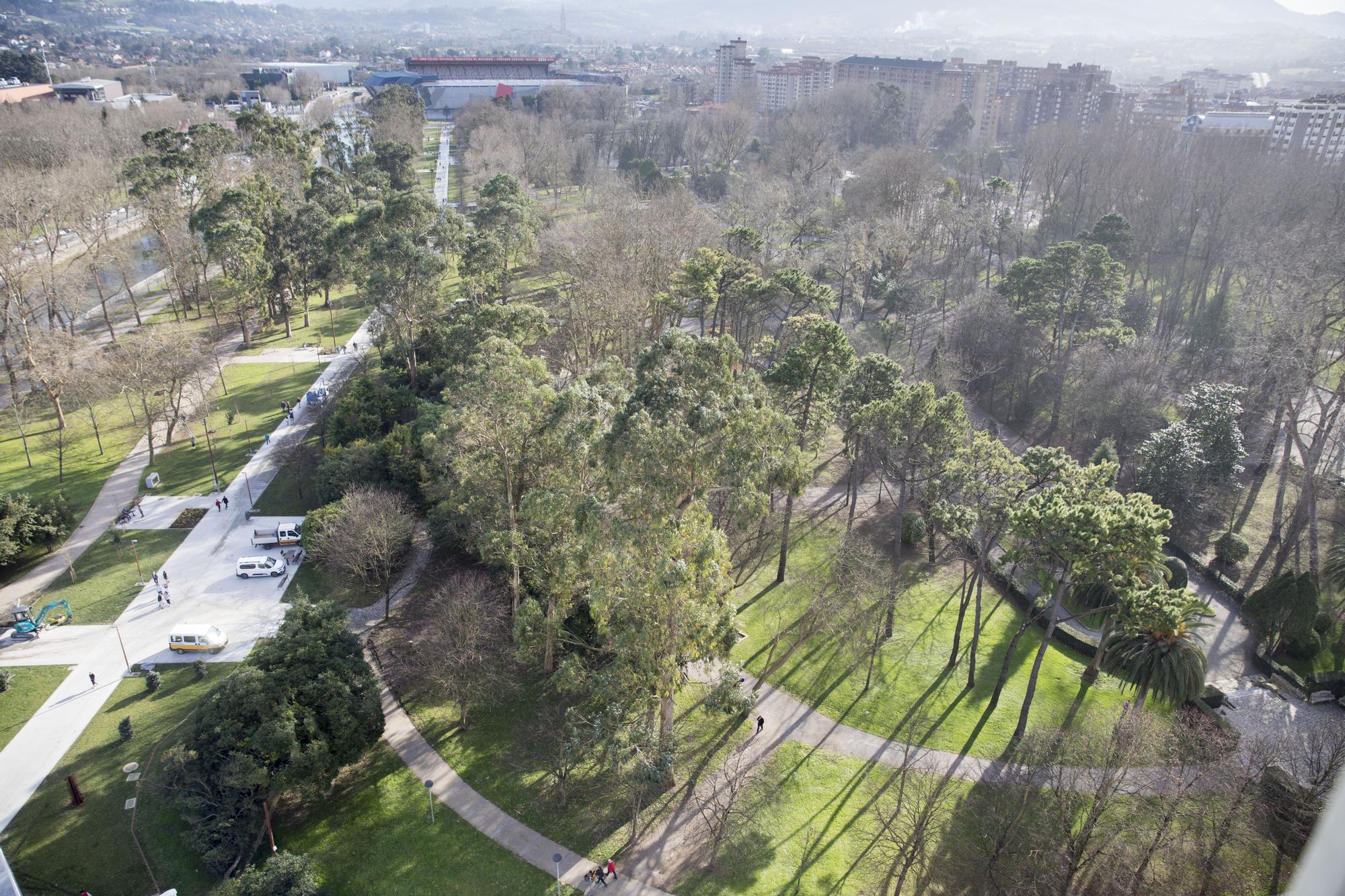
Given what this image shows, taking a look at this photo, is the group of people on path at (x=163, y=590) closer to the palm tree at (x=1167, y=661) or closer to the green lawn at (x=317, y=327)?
the green lawn at (x=317, y=327)

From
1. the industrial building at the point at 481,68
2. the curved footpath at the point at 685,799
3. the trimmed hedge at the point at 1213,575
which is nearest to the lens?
the curved footpath at the point at 685,799

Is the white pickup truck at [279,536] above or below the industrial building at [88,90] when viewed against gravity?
below

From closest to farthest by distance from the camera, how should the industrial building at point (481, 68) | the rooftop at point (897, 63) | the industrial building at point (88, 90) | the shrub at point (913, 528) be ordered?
the shrub at point (913, 528) < the industrial building at point (88, 90) < the rooftop at point (897, 63) < the industrial building at point (481, 68)

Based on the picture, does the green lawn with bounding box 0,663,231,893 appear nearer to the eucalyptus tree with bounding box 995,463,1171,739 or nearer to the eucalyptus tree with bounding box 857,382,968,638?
the eucalyptus tree with bounding box 857,382,968,638

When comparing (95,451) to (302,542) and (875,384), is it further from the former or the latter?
(875,384)

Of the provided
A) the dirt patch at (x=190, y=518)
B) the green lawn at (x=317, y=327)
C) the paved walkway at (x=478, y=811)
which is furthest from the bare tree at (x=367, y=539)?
the green lawn at (x=317, y=327)

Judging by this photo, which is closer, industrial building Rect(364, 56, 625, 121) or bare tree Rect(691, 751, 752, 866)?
bare tree Rect(691, 751, 752, 866)

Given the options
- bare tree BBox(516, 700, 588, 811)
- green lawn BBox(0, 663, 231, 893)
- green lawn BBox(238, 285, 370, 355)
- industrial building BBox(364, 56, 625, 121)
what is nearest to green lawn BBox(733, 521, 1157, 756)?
bare tree BBox(516, 700, 588, 811)
